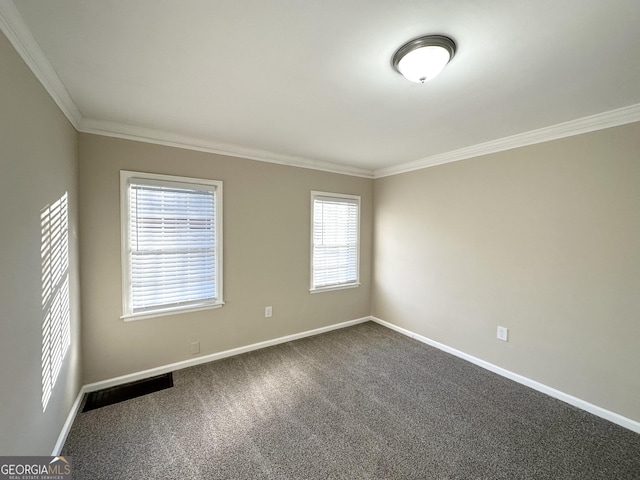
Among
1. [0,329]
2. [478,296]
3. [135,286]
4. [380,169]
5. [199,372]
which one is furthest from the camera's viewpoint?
[380,169]

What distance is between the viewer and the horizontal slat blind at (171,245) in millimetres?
2518

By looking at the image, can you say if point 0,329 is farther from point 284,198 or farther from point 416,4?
point 284,198

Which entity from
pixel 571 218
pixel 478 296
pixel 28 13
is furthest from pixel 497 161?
pixel 28 13

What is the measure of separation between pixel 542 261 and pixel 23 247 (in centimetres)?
380

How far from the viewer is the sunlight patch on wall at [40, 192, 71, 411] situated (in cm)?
154

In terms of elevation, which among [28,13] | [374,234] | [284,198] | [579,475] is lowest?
[579,475]

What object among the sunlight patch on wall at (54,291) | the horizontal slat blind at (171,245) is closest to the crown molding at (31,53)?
the sunlight patch on wall at (54,291)

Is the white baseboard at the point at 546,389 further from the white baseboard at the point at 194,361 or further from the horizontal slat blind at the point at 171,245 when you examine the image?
the horizontal slat blind at the point at 171,245

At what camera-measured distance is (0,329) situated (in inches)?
43.0

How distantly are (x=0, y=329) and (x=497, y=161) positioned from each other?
12.6 feet

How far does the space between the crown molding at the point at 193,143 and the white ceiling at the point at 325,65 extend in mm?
18

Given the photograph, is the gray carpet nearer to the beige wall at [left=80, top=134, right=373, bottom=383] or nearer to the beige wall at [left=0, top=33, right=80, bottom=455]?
the beige wall at [left=80, top=134, right=373, bottom=383]

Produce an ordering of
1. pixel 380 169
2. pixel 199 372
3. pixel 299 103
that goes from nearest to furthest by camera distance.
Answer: pixel 299 103 → pixel 199 372 → pixel 380 169

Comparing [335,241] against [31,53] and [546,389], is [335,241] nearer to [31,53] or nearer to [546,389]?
[546,389]
